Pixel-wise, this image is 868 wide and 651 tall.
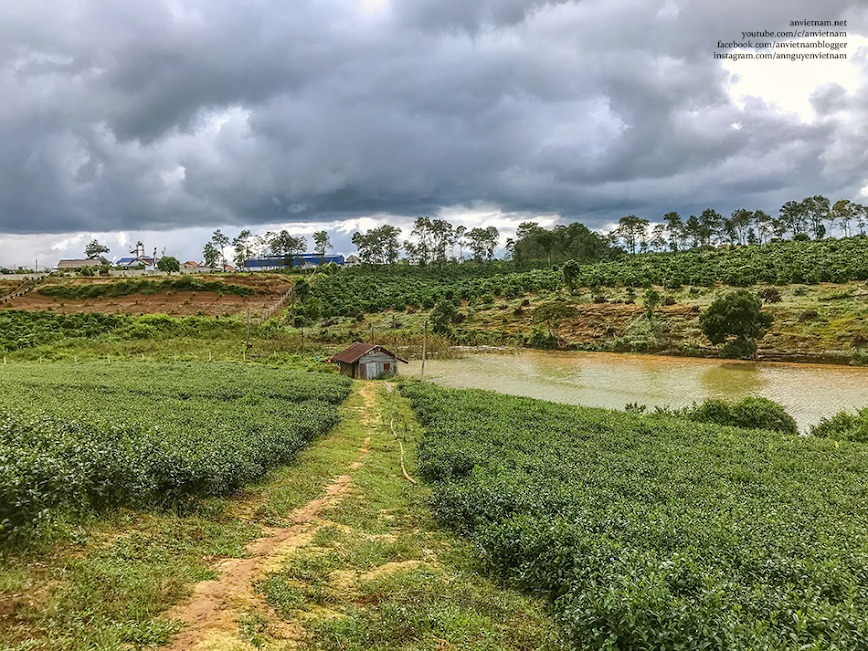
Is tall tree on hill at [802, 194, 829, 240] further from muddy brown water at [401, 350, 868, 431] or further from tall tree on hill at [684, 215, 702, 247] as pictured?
muddy brown water at [401, 350, 868, 431]

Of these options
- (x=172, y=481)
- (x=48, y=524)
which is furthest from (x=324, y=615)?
(x=172, y=481)

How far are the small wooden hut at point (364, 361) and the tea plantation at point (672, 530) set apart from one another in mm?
25393

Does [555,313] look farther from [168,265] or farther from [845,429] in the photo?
[168,265]

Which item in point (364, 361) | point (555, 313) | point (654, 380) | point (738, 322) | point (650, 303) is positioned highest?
point (650, 303)

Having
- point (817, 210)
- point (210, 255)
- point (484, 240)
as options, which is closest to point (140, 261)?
point (210, 255)

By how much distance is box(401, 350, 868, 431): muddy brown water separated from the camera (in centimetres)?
3311

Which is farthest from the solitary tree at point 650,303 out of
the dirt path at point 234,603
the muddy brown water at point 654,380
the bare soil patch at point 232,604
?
the bare soil patch at point 232,604

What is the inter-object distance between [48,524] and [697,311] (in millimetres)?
65641

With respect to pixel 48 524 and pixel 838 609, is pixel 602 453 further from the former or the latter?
pixel 48 524

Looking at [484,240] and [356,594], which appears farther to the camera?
[484,240]

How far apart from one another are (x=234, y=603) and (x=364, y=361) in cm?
3632

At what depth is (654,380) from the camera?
41.5 metres

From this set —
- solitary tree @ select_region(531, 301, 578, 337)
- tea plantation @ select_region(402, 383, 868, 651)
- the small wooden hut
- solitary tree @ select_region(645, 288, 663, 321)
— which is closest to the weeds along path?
tea plantation @ select_region(402, 383, 868, 651)

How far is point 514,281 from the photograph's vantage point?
93625 mm
